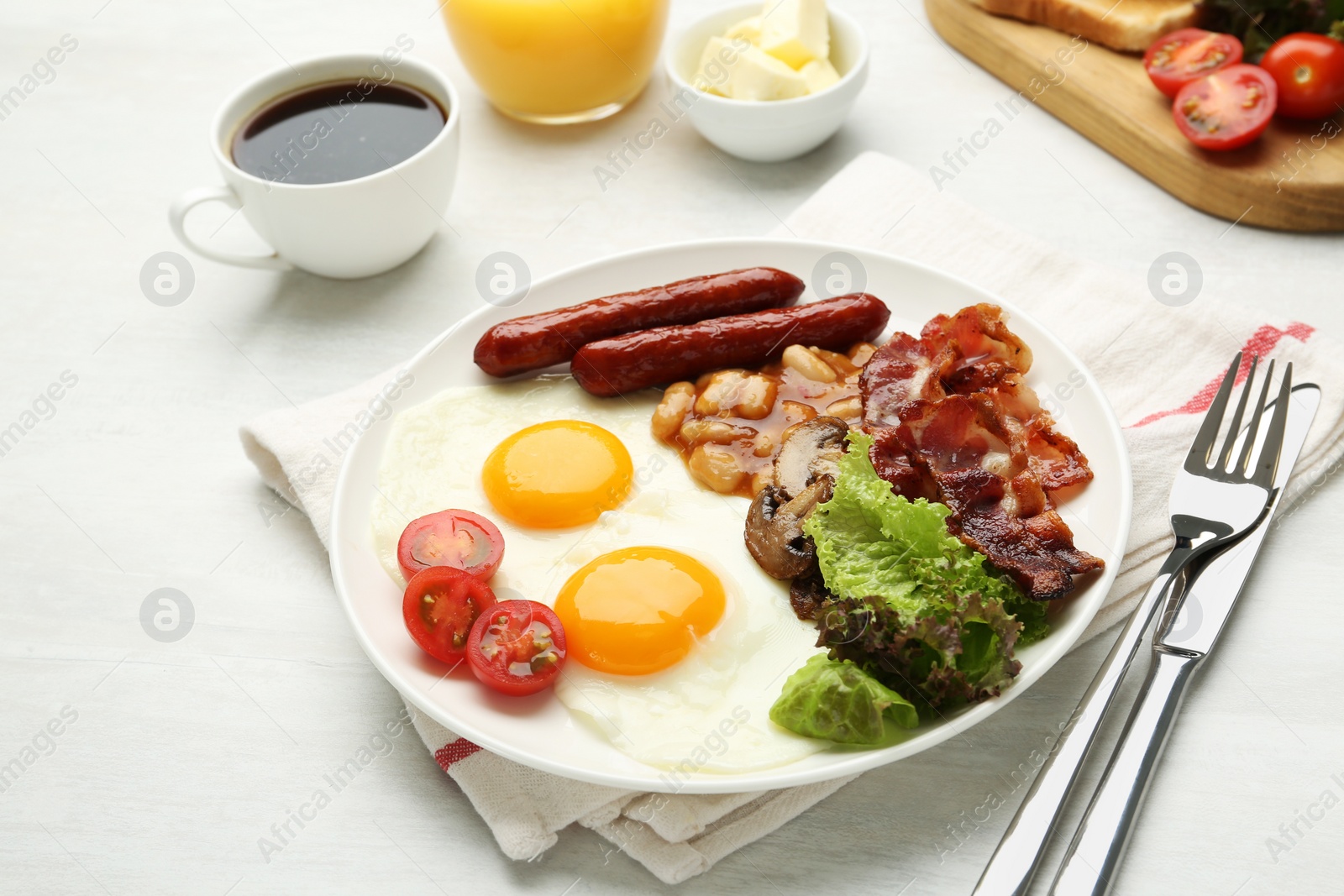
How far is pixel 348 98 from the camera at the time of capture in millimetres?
3410

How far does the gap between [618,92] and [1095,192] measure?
167 cm

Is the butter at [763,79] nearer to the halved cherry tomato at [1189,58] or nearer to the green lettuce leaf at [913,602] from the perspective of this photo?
the halved cherry tomato at [1189,58]

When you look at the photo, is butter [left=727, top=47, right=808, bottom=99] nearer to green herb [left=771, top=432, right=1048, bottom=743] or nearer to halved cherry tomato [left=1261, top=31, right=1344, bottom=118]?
halved cherry tomato [left=1261, top=31, right=1344, bottom=118]

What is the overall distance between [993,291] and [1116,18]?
1.27 metres

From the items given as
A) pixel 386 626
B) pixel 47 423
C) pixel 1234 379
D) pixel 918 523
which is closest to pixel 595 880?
pixel 386 626

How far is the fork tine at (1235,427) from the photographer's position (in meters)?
2.47

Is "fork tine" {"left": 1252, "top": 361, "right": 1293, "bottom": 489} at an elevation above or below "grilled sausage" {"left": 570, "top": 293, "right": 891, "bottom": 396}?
above

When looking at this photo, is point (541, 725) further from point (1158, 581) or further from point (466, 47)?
point (466, 47)

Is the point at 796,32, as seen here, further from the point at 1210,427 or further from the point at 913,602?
the point at 913,602

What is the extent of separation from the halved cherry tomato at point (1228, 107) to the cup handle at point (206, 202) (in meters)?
2.86

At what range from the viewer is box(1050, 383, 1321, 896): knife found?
1897mm

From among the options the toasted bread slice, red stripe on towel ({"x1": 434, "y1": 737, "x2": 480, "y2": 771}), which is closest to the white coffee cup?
red stripe on towel ({"x1": 434, "y1": 737, "x2": 480, "y2": 771})

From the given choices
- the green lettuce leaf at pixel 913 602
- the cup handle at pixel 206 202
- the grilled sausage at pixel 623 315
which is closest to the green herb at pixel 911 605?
the green lettuce leaf at pixel 913 602

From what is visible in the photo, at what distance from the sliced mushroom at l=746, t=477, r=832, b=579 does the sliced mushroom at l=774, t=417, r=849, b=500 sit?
0.02m
